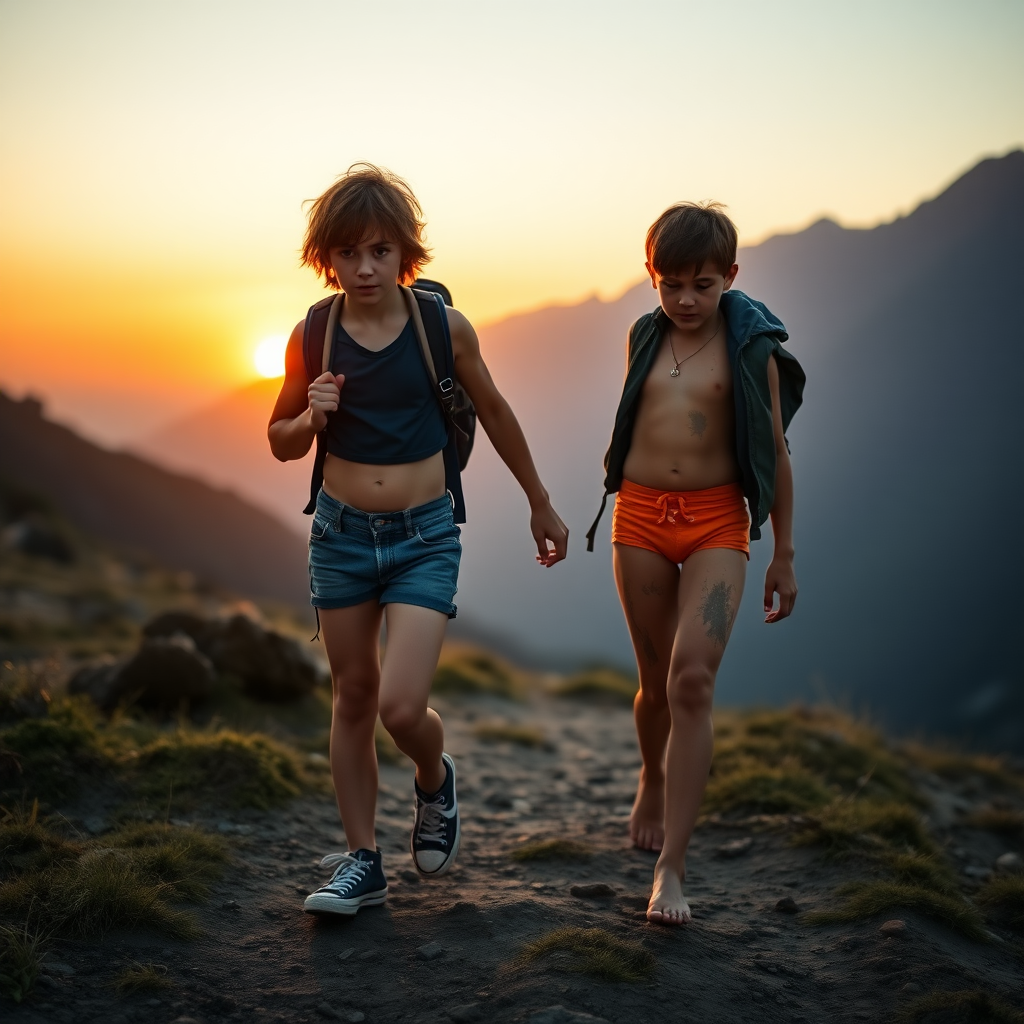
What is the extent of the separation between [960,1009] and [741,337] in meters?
2.27

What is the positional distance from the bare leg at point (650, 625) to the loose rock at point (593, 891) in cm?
71

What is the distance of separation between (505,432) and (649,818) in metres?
1.99

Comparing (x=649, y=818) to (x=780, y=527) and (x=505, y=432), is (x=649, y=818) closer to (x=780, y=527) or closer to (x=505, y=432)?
(x=780, y=527)

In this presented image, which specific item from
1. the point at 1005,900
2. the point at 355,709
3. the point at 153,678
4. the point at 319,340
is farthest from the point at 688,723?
the point at 153,678

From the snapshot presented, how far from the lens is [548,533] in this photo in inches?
144

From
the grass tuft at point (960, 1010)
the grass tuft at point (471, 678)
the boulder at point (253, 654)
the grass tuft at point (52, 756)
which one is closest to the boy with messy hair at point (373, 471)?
the grass tuft at point (52, 756)

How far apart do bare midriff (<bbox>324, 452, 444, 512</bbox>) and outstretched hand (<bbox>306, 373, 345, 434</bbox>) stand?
232mm

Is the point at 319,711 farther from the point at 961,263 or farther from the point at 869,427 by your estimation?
the point at 961,263

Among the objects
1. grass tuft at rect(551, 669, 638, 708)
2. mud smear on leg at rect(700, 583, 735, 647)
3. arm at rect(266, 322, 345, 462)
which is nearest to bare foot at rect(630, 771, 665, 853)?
mud smear on leg at rect(700, 583, 735, 647)

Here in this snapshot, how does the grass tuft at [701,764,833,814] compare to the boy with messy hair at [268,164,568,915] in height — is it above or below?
below

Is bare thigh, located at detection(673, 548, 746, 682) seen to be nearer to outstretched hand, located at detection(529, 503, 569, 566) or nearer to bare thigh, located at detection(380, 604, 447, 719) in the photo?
outstretched hand, located at detection(529, 503, 569, 566)

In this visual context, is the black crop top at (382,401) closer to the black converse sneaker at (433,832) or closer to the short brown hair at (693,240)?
the short brown hair at (693,240)

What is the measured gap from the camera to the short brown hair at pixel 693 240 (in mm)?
3488

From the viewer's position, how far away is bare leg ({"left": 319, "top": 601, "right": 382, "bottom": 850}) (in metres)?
3.49
